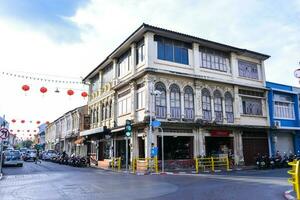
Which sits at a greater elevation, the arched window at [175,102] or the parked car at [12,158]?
the arched window at [175,102]

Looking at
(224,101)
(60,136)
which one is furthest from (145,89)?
(60,136)

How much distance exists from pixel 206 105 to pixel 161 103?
4687 mm

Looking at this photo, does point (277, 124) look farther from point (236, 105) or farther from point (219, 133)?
point (219, 133)

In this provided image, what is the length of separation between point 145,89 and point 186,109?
398 centimetres

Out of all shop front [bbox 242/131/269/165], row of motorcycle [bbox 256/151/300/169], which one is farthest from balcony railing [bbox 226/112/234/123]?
row of motorcycle [bbox 256/151/300/169]

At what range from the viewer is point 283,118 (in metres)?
30.8

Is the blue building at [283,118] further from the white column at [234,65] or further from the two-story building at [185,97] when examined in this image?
the white column at [234,65]

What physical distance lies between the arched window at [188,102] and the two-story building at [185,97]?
1.6 inches

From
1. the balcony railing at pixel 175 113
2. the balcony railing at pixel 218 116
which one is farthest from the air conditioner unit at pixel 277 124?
the balcony railing at pixel 175 113

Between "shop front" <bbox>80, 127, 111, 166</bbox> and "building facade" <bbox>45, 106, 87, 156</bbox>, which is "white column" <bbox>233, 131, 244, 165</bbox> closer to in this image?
"shop front" <bbox>80, 127, 111, 166</bbox>

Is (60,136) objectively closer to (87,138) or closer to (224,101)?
(87,138)

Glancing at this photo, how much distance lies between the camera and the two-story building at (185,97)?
76.0 feet

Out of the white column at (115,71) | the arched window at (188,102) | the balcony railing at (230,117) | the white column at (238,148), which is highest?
the white column at (115,71)

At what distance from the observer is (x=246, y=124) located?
90.7 ft
